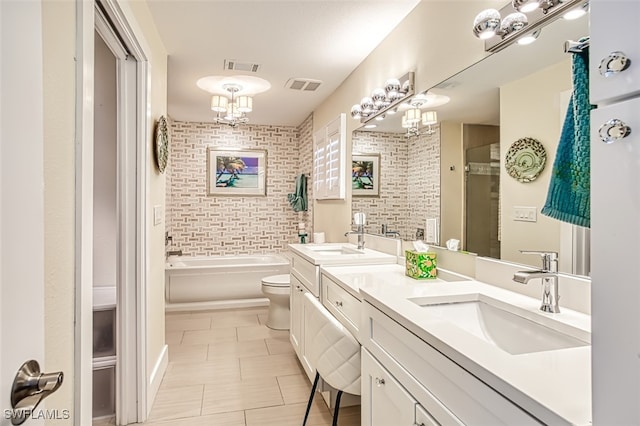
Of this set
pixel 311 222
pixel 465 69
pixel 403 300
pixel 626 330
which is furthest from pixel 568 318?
pixel 311 222

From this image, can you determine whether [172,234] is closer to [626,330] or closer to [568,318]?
[568,318]

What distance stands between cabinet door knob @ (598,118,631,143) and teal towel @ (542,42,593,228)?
0.70ft

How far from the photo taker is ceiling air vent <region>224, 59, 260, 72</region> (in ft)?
9.92

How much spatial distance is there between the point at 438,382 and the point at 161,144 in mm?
2231

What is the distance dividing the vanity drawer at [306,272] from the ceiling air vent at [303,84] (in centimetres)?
172

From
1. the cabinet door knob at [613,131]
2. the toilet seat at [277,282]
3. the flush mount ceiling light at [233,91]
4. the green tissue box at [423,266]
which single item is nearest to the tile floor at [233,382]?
the toilet seat at [277,282]

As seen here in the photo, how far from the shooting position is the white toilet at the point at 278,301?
354cm

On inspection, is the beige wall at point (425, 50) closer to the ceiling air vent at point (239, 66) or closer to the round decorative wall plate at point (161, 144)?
the ceiling air vent at point (239, 66)

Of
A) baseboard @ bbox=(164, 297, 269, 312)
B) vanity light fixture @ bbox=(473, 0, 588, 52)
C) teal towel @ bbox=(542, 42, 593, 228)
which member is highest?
vanity light fixture @ bbox=(473, 0, 588, 52)

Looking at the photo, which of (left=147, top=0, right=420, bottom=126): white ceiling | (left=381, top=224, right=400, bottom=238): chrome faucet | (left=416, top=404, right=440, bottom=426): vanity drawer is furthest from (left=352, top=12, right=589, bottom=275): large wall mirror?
(left=416, top=404, right=440, bottom=426): vanity drawer

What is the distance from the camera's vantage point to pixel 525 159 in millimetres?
1453

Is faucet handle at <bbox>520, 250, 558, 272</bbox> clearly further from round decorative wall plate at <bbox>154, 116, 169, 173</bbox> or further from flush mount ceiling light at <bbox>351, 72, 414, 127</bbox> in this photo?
round decorative wall plate at <bbox>154, 116, 169, 173</bbox>

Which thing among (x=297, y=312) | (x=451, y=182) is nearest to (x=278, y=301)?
(x=297, y=312)
